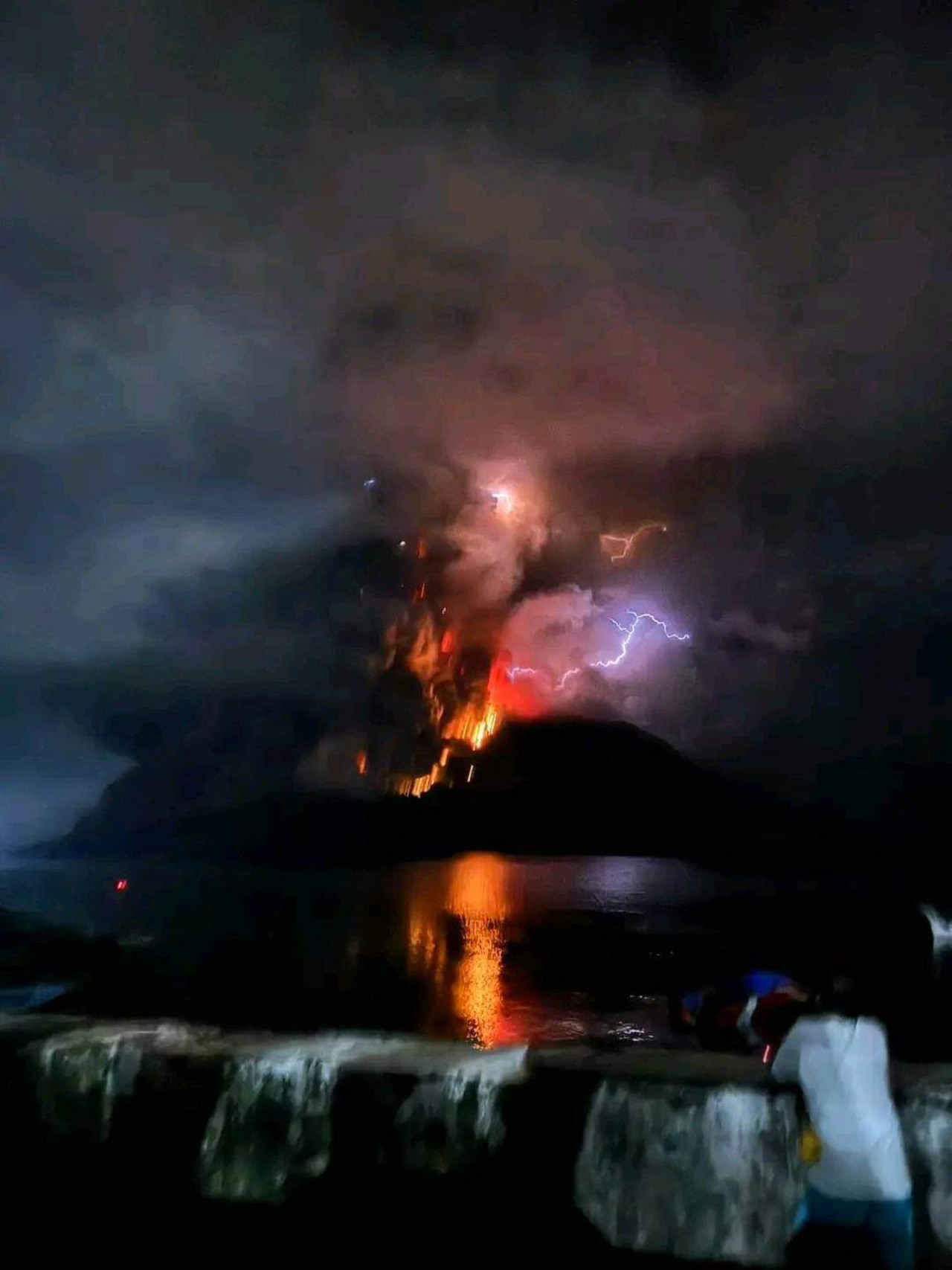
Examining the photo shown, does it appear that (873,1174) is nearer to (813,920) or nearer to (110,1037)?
(110,1037)

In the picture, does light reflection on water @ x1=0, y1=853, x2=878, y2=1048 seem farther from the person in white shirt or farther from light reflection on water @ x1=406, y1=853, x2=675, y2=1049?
the person in white shirt

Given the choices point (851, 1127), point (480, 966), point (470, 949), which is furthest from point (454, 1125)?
point (470, 949)

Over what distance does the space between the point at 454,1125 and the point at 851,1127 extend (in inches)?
80.1

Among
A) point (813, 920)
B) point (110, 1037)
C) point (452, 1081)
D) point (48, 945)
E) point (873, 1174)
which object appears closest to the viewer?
point (873, 1174)

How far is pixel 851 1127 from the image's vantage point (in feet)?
14.6

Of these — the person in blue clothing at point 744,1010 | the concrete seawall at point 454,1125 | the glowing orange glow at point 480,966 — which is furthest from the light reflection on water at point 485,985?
the person in blue clothing at point 744,1010

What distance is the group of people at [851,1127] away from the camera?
4.38 m

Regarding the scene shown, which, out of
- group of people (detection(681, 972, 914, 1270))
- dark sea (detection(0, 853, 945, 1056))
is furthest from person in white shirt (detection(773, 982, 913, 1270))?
dark sea (detection(0, 853, 945, 1056))

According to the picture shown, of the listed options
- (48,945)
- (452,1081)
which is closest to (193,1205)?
(452,1081)

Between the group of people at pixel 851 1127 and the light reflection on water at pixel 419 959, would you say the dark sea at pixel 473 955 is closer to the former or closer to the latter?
the light reflection on water at pixel 419 959

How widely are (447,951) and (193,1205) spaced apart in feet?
239

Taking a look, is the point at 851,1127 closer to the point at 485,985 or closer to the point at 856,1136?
the point at 856,1136

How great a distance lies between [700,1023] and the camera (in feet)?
26.2

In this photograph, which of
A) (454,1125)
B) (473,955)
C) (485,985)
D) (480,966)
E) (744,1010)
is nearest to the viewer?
(454,1125)
